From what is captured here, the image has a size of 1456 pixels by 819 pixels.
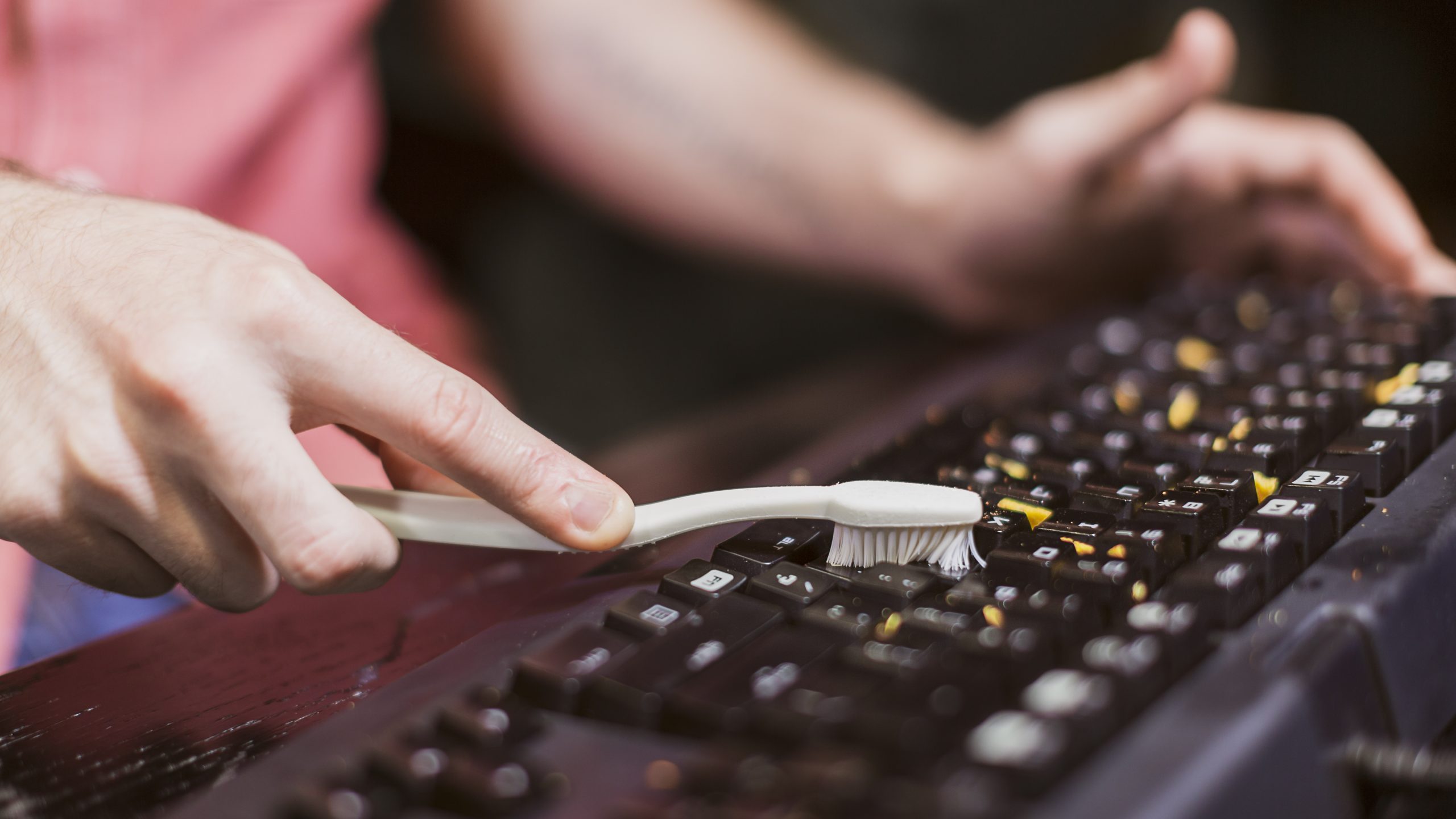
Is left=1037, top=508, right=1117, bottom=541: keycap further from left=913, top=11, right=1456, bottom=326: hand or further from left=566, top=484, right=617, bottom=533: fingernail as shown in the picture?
left=913, top=11, right=1456, bottom=326: hand

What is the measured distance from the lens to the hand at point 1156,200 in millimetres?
563

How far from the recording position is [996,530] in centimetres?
31

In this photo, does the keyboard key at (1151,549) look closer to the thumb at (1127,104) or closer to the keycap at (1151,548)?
the keycap at (1151,548)

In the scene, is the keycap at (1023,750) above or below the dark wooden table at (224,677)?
above

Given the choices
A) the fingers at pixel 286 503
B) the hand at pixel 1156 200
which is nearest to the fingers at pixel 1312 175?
the hand at pixel 1156 200

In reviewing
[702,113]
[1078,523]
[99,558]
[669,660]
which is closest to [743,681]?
[669,660]

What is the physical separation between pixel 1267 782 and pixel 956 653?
6cm

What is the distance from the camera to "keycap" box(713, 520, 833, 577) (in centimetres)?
31

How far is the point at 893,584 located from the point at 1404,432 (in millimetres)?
185

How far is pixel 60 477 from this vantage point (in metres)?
0.31

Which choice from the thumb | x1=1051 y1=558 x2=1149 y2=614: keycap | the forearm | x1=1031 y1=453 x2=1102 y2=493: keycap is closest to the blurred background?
the forearm

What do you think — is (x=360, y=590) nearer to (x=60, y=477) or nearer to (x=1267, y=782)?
(x=60, y=477)

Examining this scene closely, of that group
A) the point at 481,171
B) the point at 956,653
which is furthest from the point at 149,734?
the point at 481,171

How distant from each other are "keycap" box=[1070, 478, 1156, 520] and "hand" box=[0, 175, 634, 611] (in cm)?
14
